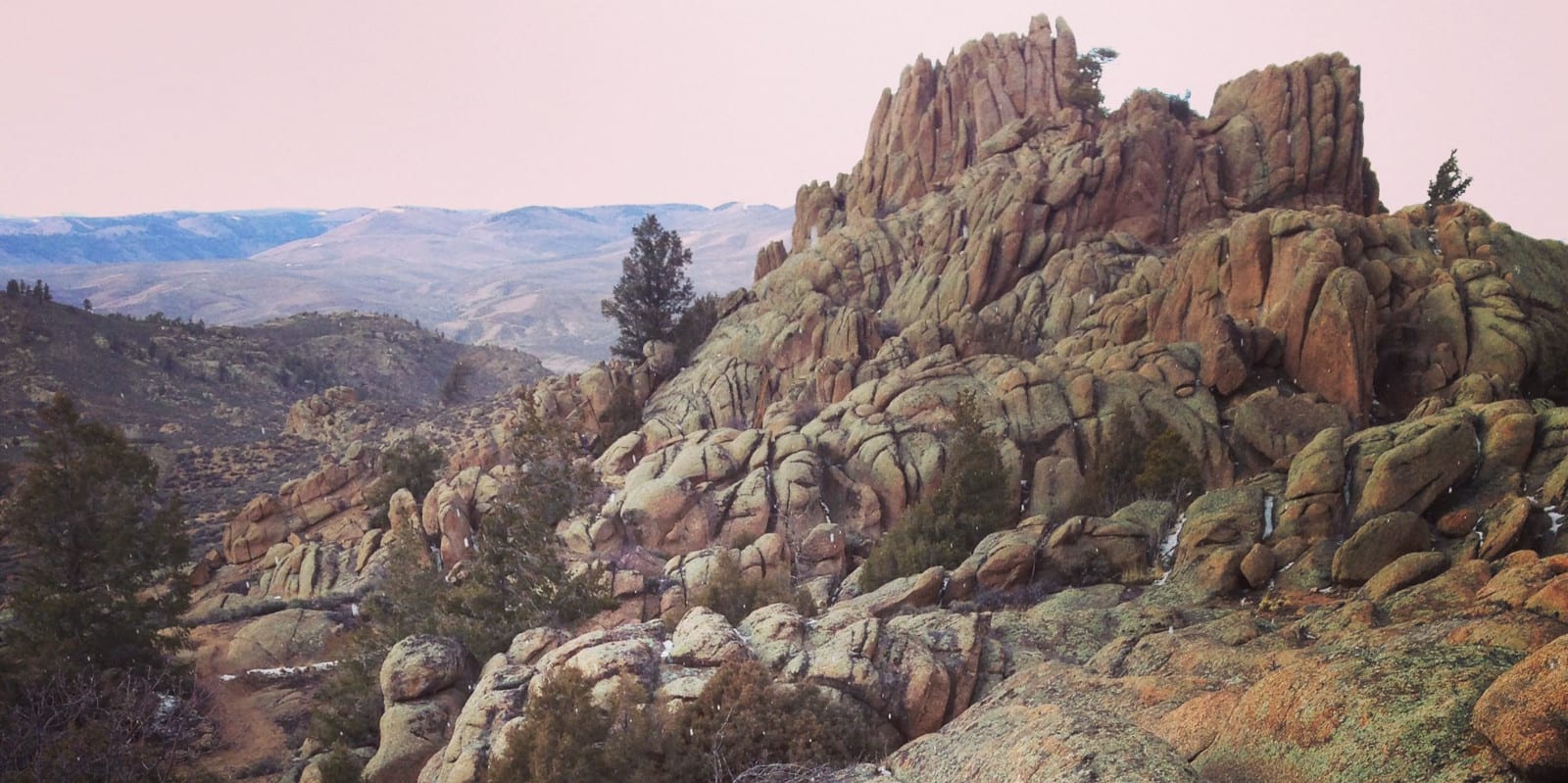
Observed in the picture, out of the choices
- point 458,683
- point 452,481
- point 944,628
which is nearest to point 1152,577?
point 944,628

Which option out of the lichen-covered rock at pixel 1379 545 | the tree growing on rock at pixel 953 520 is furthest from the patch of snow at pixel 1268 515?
the tree growing on rock at pixel 953 520

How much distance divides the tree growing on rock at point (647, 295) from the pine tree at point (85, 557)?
31094 mm

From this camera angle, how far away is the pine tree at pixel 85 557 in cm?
2433

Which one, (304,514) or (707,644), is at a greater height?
(707,644)

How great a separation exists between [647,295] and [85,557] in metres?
35.0

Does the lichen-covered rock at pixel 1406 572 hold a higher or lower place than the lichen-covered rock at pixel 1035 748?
higher

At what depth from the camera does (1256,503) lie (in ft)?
57.6

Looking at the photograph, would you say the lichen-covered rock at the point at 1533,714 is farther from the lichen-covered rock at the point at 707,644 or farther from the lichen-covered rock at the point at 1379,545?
the lichen-covered rock at the point at 707,644

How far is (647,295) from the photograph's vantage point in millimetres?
Result: 56812

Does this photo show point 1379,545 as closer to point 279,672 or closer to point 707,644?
point 707,644

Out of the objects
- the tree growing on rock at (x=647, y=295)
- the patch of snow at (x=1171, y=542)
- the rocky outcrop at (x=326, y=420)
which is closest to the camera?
the patch of snow at (x=1171, y=542)

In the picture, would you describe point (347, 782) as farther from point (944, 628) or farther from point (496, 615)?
point (944, 628)

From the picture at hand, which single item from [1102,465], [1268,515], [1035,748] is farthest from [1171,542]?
[1035,748]

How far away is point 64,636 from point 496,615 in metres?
13.8
